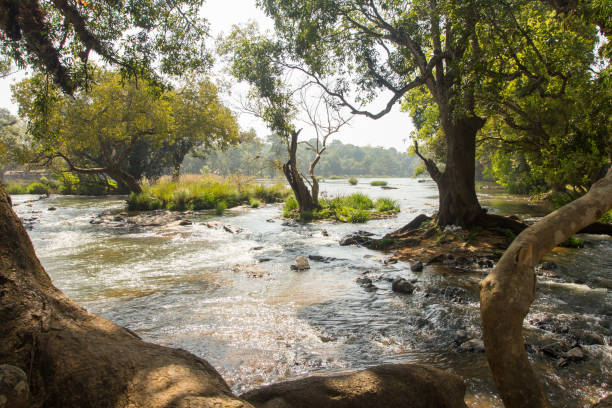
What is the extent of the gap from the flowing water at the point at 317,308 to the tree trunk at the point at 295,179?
6779mm

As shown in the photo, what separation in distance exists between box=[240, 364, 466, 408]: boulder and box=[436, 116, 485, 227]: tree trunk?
871 centimetres

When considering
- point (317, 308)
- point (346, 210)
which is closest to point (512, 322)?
point (317, 308)

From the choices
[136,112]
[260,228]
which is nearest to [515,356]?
[260,228]

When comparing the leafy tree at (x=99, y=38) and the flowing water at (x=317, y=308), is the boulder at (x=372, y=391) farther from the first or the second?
the leafy tree at (x=99, y=38)

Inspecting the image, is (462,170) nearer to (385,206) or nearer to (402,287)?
(402,287)

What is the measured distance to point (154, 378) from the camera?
6.51 feet

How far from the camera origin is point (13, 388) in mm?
1568

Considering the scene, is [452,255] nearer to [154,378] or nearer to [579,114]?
[579,114]

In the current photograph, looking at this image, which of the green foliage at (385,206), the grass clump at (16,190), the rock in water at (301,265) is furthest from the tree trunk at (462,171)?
the grass clump at (16,190)

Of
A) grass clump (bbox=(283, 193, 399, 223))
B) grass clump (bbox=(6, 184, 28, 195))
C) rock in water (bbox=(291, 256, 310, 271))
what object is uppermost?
grass clump (bbox=(6, 184, 28, 195))

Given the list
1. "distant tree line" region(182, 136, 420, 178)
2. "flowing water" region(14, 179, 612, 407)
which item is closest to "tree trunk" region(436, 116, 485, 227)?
"flowing water" region(14, 179, 612, 407)

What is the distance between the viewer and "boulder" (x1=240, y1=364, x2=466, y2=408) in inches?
88.9

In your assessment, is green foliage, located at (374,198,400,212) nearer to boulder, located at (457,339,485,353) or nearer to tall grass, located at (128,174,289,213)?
tall grass, located at (128,174,289,213)

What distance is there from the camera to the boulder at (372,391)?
2258 mm
